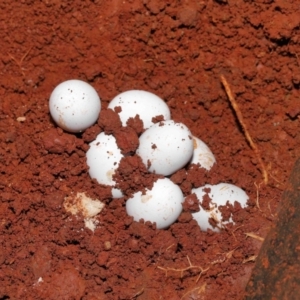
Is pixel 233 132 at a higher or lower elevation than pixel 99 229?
higher

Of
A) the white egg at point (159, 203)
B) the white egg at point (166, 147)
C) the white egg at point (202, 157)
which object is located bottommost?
the white egg at point (159, 203)

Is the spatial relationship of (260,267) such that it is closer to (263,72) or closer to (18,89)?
(263,72)

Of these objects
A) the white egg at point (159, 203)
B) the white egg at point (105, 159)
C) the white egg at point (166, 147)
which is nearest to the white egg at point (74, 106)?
the white egg at point (105, 159)

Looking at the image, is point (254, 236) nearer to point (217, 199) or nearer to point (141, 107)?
point (217, 199)

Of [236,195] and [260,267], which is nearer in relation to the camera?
[260,267]

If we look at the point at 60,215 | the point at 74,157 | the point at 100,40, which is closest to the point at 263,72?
the point at 100,40

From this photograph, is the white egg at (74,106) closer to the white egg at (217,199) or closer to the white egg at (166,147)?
the white egg at (166,147)
